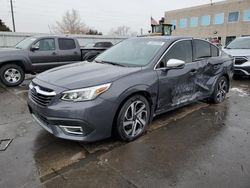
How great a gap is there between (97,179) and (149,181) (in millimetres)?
599

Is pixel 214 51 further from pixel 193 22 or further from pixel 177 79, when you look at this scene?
pixel 193 22

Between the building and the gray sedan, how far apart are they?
108 ft

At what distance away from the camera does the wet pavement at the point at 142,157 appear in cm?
269

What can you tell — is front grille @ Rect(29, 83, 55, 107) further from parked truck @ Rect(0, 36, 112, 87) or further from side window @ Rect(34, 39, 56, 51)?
side window @ Rect(34, 39, 56, 51)

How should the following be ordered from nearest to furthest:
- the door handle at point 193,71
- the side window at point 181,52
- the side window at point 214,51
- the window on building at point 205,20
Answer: the side window at point 181,52
the door handle at point 193,71
the side window at point 214,51
the window on building at point 205,20

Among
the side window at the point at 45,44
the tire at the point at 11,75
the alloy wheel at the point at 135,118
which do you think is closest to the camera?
the alloy wheel at the point at 135,118

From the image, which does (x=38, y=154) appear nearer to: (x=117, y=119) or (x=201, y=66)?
(x=117, y=119)

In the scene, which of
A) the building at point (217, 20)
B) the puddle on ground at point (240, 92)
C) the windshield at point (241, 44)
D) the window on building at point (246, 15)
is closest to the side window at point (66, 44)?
the puddle on ground at point (240, 92)

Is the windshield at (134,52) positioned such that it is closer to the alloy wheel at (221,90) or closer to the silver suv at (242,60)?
the alloy wheel at (221,90)

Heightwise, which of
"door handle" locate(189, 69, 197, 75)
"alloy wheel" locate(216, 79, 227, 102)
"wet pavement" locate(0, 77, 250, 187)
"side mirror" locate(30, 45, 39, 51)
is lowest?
"wet pavement" locate(0, 77, 250, 187)

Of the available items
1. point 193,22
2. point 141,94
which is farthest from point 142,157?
point 193,22

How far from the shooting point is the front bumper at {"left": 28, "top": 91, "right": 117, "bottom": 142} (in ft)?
9.78

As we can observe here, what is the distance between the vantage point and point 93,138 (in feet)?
10.3

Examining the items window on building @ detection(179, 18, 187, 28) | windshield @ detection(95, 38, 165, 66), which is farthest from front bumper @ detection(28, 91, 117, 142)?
window on building @ detection(179, 18, 187, 28)
